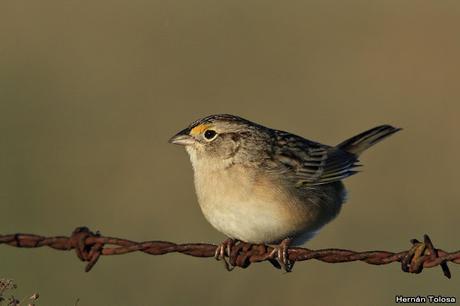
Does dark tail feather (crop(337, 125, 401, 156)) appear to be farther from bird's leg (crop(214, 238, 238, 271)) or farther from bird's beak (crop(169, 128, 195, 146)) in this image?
bird's leg (crop(214, 238, 238, 271))

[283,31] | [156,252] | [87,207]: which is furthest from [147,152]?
[156,252]

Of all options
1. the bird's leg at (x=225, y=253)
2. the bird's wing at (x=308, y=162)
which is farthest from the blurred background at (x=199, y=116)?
the bird's leg at (x=225, y=253)

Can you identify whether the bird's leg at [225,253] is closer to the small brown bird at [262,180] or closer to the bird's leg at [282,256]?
the small brown bird at [262,180]

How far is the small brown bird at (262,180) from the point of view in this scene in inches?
292

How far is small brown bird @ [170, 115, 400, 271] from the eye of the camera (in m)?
7.43

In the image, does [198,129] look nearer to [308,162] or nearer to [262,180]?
[262,180]

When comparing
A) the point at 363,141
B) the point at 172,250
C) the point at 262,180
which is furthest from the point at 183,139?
the point at 172,250

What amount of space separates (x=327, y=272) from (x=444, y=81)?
669cm

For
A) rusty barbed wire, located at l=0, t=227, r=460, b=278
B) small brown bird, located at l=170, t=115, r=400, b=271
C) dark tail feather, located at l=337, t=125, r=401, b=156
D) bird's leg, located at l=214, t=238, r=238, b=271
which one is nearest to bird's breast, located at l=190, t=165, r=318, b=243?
small brown bird, located at l=170, t=115, r=400, b=271

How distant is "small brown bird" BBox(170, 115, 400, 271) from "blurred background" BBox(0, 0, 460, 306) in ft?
7.62

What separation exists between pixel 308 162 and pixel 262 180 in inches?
28.3

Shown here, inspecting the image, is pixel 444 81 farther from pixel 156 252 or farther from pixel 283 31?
pixel 156 252

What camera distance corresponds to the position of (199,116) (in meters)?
15.8

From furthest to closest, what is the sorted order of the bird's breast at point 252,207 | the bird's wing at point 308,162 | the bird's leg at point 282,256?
the bird's wing at point 308,162 < the bird's breast at point 252,207 < the bird's leg at point 282,256
